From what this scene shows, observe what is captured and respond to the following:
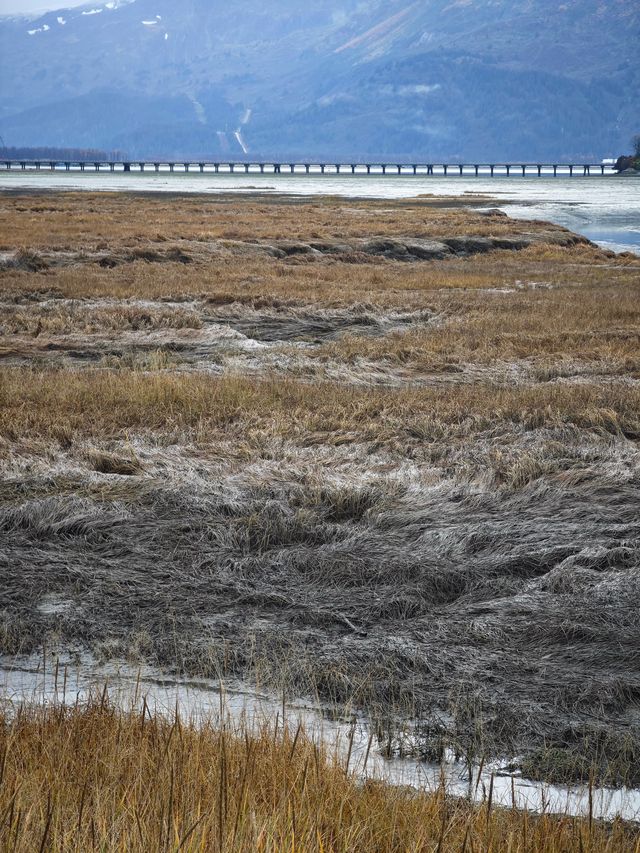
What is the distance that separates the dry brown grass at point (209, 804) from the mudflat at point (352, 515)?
369mm

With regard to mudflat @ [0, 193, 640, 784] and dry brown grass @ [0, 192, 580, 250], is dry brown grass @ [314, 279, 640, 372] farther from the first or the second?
dry brown grass @ [0, 192, 580, 250]

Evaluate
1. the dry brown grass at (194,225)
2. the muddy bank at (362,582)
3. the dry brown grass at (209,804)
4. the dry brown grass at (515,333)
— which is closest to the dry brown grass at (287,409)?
the muddy bank at (362,582)

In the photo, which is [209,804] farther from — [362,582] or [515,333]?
[515,333]

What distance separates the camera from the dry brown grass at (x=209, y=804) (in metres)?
2.76

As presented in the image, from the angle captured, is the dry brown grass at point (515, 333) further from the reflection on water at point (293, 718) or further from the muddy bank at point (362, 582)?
the reflection on water at point (293, 718)

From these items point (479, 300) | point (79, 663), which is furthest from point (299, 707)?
point (479, 300)

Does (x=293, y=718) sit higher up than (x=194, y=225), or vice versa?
(x=194, y=225)

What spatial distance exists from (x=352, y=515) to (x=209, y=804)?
231 inches

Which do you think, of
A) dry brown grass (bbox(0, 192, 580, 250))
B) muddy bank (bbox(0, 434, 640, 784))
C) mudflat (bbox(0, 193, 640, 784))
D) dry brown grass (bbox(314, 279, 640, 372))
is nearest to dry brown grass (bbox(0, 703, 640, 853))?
mudflat (bbox(0, 193, 640, 784))

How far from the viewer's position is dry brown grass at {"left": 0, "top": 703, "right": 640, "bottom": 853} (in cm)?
276

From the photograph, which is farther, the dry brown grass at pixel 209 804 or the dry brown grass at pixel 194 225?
the dry brown grass at pixel 194 225

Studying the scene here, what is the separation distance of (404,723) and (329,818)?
2.16 meters

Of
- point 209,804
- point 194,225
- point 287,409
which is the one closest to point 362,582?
point 209,804

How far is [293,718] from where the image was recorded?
213 inches
